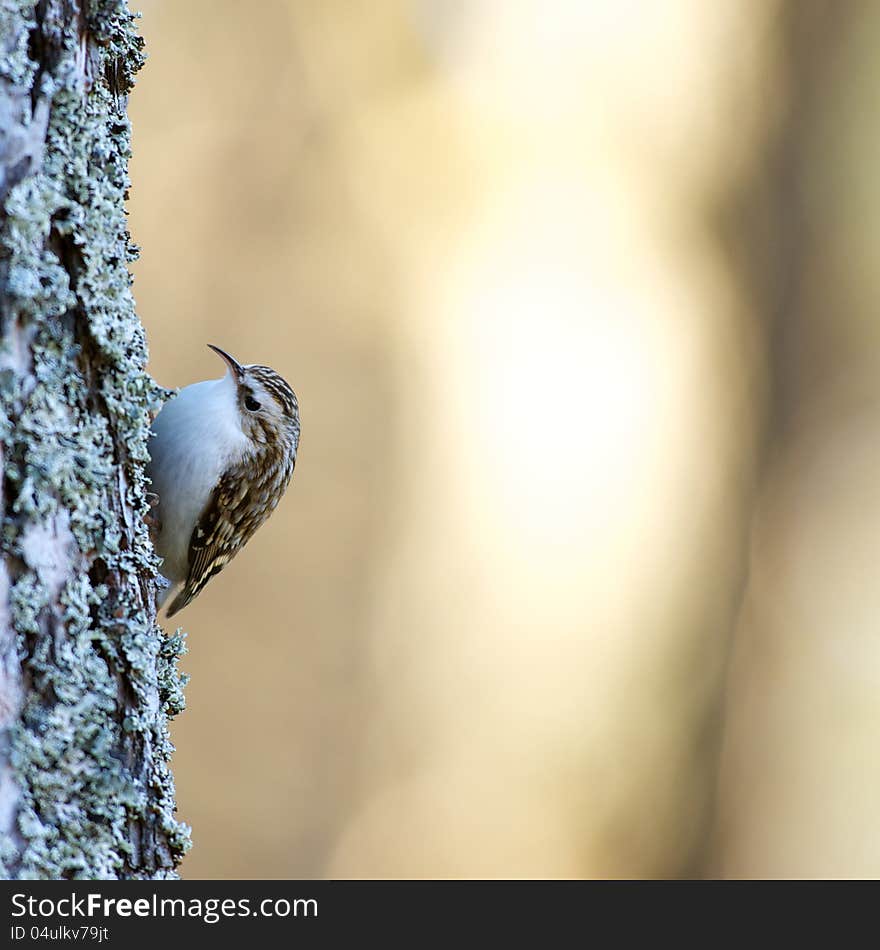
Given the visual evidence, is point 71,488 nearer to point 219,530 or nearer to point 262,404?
point 219,530

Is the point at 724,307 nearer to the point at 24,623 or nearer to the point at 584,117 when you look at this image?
the point at 584,117

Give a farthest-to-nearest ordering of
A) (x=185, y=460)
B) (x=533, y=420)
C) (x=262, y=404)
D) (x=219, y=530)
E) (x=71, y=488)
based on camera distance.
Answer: (x=533, y=420), (x=262, y=404), (x=219, y=530), (x=185, y=460), (x=71, y=488)

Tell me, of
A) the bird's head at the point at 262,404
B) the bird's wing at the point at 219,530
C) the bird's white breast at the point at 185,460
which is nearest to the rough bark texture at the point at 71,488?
the bird's white breast at the point at 185,460

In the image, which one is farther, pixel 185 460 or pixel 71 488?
pixel 185 460

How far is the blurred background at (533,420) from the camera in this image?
4.89 meters

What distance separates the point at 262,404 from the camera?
2820mm

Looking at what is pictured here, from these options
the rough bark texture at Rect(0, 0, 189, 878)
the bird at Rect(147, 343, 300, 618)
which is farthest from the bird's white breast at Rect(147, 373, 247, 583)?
the rough bark texture at Rect(0, 0, 189, 878)

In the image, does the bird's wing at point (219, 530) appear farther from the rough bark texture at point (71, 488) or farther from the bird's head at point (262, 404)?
the rough bark texture at point (71, 488)

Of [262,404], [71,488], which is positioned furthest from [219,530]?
[71,488]

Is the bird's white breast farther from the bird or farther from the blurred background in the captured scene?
the blurred background

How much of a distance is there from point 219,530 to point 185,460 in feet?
0.78

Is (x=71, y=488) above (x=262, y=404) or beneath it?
beneath

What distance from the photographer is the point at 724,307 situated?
16.7 feet

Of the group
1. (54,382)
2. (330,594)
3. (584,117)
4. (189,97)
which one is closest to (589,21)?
(584,117)
